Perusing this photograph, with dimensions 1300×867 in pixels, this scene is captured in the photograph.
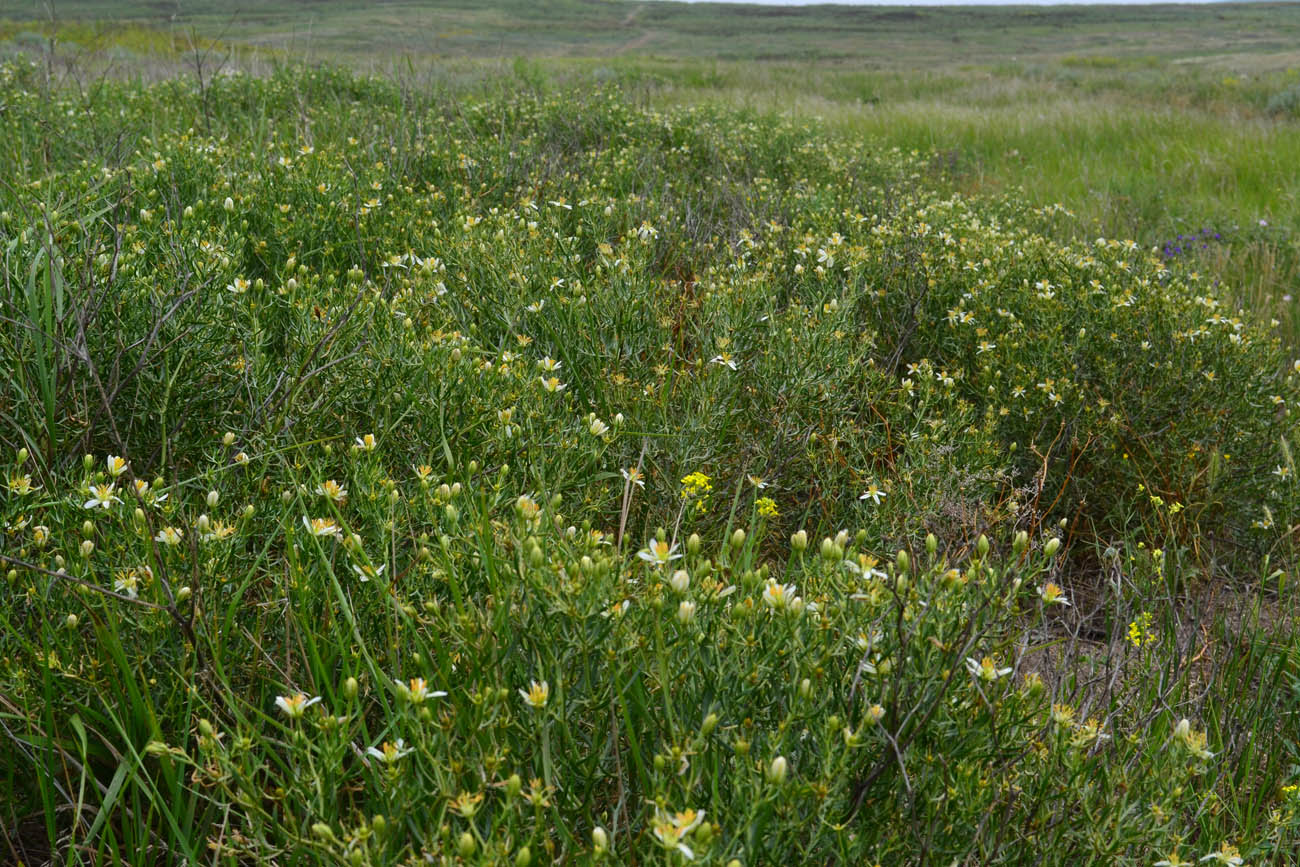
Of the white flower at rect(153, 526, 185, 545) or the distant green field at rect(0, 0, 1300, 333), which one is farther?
the distant green field at rect(0, 0, 1300, 333)

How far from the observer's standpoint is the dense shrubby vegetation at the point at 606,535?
1427mm

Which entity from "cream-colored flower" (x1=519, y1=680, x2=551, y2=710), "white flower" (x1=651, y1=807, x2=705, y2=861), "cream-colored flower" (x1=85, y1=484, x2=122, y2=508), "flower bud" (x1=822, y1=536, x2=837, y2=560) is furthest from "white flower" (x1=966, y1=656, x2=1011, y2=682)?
"cream-colored flower" (x1=85, y1=484, x2=122, y2=508)

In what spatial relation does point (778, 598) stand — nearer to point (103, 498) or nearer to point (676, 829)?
point (676, 829)

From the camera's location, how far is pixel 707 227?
489cm

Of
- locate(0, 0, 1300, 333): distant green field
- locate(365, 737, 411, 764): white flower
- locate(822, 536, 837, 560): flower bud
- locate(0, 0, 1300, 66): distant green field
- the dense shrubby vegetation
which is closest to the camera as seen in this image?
locate(365, 737, 411, 764): white flower

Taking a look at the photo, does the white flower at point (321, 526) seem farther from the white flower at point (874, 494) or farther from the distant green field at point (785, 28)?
the distant green field at point (785, 28)

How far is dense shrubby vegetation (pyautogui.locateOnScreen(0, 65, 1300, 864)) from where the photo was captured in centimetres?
143

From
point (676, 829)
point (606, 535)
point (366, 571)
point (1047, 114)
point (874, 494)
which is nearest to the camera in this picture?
point (676, 829)

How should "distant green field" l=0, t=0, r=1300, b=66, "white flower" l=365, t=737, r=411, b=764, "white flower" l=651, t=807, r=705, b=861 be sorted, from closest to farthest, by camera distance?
1. "white flower" l=651, t=807, r=705, b=861
2. "white flower" l=365, t=737, r=411, b=764
3. "distant green field" l=0, t=0, r=1300, b=66

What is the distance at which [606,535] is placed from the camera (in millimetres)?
2033

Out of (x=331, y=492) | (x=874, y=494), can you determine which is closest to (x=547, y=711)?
(x=331, y=492)

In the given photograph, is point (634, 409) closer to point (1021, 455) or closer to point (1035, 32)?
point (1021, 455)

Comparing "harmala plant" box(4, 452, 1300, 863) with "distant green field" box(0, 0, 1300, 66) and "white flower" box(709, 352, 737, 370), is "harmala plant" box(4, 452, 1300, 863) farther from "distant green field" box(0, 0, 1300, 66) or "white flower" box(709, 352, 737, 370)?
"distant green field" box(0, 0, 1300, 66)

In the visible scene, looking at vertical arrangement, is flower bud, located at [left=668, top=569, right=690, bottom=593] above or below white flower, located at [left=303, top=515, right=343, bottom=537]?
above
